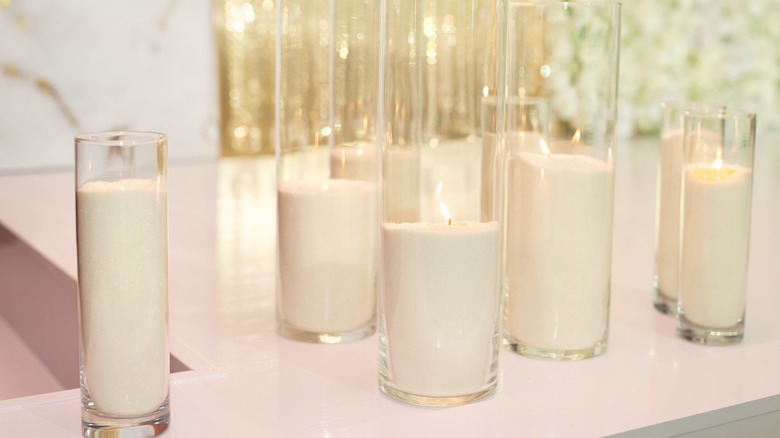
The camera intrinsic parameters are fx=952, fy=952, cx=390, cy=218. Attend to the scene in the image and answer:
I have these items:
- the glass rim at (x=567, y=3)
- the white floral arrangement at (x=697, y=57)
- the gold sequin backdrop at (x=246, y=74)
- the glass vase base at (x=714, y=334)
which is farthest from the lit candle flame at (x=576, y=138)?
the white floral arrangement at (x=697, y=57)

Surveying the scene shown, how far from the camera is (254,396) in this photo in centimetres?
76

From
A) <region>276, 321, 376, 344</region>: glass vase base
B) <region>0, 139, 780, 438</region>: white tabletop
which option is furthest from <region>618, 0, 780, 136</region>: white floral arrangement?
<region>276, 321, 376, 344</region>: glass vase base

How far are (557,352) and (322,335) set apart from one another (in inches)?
8.8

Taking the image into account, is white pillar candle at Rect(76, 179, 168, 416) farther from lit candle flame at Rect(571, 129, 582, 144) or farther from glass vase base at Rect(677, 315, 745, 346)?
glass vase base at Rect(677, 315, 745, 346)

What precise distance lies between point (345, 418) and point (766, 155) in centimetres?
193

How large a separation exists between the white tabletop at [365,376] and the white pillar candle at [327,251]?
31 millimetres

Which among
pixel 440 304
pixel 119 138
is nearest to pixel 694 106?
pixel 440 304

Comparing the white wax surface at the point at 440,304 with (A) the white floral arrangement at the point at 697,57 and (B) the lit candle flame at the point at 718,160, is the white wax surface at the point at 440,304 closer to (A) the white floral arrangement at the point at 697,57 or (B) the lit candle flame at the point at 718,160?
(B) the lit candle flame at the point at 718,160

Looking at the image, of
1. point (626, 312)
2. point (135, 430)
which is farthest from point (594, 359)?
point (135, 430)

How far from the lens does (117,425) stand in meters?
0.66

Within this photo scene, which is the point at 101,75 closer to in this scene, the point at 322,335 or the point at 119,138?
the point at 322,335

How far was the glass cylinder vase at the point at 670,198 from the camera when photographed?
3.22 feet

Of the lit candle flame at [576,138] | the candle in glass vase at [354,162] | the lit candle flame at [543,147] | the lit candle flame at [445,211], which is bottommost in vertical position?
the lit candle flame at [445,211]

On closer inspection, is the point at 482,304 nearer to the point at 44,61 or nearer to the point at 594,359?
the point at 594,359
